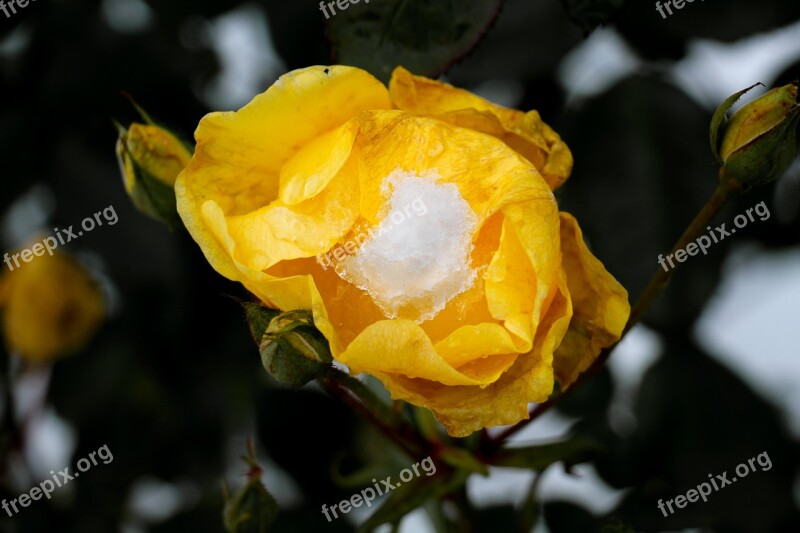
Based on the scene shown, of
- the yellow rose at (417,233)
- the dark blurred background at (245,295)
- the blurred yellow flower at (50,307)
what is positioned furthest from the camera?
the blurred yellow flower at (50,307)

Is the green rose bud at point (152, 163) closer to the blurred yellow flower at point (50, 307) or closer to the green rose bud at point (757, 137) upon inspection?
the green rose bud at point (757, 137)

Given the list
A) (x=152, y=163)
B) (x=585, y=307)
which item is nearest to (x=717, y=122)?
(x=585, y=307)

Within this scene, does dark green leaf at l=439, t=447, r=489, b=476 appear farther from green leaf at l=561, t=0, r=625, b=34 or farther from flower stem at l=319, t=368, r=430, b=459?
green leaf at l=561, t=0, r=625, b=34

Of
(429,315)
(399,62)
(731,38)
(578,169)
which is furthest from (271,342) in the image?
(731,38)

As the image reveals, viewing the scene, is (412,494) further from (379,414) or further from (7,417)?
(7,417)

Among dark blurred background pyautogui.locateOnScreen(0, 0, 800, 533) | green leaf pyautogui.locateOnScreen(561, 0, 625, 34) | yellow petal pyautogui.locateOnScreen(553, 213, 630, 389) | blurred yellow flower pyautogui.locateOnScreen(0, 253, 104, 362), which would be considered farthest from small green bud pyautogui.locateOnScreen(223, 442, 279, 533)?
blurred yellow flower pyautogui.locateOnScreen(0, 253, 104, 362)

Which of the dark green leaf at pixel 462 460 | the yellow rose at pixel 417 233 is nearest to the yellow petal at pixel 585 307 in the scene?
the yellow rose at pixel 417 233
